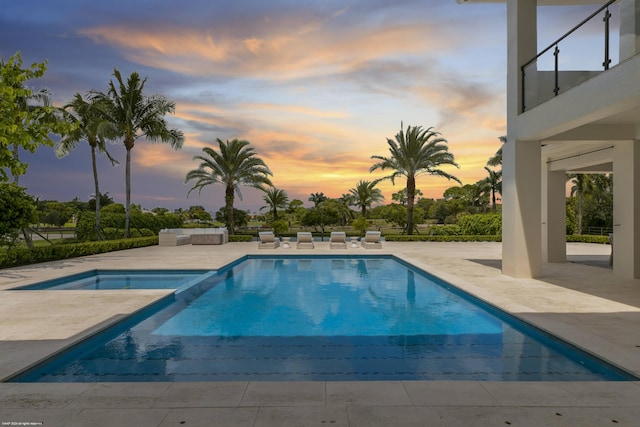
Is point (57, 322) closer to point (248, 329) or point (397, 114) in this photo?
point (248, 329)

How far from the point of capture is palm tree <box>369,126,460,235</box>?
83.7 ft

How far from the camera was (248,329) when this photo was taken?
6.80m

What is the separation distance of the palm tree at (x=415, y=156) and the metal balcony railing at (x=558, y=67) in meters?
15.5

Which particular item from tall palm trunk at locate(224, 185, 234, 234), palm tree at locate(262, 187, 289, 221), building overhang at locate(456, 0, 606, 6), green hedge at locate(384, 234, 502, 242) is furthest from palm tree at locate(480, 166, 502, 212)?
building overhang at locate(456, 0, 606, 6)

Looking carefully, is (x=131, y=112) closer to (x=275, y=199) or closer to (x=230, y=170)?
(x=230, y=170)

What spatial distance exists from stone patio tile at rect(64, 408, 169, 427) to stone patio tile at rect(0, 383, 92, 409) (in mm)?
351

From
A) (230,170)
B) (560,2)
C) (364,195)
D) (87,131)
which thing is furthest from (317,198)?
(560,2)

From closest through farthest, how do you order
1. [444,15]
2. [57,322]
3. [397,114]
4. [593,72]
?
[57,322]
[593,72]
[444,15]
[397,114]

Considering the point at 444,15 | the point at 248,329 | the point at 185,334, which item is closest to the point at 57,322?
the point at 185,334

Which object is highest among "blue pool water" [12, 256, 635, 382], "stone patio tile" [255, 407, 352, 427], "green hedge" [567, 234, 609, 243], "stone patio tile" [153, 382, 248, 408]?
"green hedge" [567, 234, 609, 243]

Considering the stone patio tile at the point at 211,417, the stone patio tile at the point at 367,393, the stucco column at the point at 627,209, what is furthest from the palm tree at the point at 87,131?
the stucco column at the point at 627,209

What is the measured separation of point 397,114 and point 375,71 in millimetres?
5533

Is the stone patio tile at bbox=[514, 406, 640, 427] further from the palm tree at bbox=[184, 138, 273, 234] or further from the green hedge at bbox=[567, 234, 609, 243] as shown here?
the palm tree at bbox=[184, 138, 273, 234]

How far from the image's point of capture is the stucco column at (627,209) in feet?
33.5
